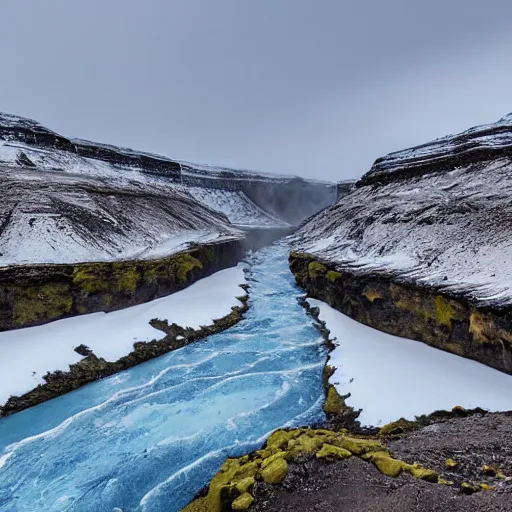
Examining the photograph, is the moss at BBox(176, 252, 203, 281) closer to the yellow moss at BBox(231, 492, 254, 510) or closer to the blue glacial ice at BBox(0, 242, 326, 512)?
the blue glacial ice at BBox(0, 242, 326, 512)

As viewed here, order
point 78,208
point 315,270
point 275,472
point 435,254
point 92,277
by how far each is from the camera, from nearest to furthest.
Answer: point 275,472 → point 435,254 → point 92,277 → point 315,270 → point 78,208

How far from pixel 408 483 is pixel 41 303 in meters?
13.4

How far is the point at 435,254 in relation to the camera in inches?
555

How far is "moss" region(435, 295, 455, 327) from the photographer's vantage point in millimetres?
10796

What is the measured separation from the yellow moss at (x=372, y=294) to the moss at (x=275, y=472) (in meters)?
9.19

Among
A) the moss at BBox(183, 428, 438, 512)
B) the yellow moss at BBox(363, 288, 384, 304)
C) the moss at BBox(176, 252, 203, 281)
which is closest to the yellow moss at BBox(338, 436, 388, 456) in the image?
the moss at BBox(183, 428, 438, 512)

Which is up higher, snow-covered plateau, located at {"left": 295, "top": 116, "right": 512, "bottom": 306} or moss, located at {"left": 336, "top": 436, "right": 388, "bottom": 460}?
snow-covered plateau, located at {"left": 295, "top": 116, "right": 512, "bottom": 306}

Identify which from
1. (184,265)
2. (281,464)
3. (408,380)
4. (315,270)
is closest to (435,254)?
(408,380)

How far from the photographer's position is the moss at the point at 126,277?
16281mm

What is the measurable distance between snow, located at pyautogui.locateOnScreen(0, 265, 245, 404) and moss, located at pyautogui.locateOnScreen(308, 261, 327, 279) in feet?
13.9

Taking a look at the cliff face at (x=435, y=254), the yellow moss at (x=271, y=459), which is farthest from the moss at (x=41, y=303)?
the cliff face at (x=435, y=254)

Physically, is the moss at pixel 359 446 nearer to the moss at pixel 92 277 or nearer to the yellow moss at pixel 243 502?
the yellow moss at pixel 243 502

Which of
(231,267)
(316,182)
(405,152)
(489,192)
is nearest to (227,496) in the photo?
(489,192)

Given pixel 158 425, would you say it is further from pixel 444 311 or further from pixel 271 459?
pixel 444 311
